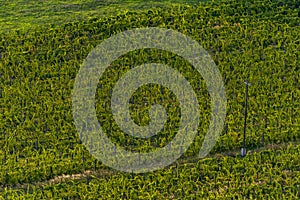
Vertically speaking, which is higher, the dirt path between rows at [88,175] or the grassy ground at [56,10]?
the grassy ground at [56,10]

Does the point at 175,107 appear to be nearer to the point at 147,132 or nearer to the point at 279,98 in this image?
the point at 147,132

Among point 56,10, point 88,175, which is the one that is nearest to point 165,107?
point 88,175

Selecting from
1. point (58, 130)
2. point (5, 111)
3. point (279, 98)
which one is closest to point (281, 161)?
point (279, 98)

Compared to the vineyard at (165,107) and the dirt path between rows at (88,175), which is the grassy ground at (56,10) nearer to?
the vineyard at (165,107)

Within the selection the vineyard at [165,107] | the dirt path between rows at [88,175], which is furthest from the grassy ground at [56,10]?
the dirt path between rows at [88,175]

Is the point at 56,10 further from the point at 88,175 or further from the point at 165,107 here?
the point at 88,175

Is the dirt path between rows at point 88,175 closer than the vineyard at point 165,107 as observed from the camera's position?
No
